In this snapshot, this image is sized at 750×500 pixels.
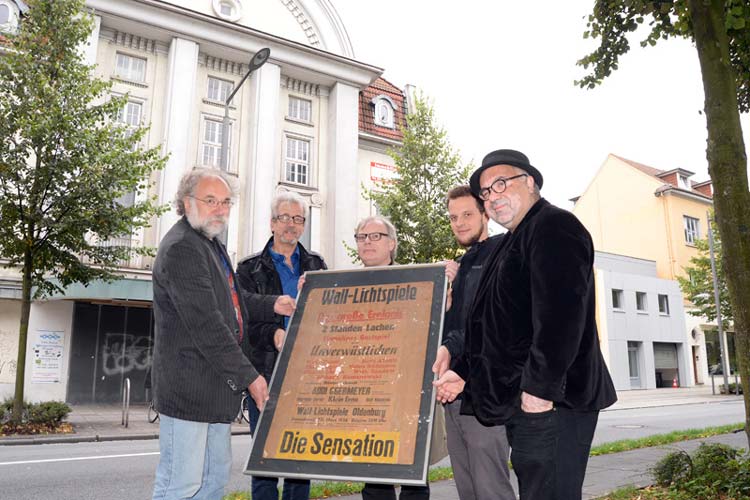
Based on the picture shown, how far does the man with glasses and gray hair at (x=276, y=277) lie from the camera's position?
4.00 m

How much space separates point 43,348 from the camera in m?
19.4

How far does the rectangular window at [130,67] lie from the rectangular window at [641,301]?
103ft

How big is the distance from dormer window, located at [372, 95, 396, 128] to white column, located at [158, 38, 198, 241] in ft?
29.7

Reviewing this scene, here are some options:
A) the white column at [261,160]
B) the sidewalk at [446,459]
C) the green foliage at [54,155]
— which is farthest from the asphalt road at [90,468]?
the white column at [261,160]

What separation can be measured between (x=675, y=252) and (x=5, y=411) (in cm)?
4048

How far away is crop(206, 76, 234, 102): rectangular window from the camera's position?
23547 millimetres

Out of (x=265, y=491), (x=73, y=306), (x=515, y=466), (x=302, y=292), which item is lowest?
(x=265, y=491)

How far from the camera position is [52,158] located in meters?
13.2

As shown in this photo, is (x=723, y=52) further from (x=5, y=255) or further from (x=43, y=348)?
(x=43, y=348)

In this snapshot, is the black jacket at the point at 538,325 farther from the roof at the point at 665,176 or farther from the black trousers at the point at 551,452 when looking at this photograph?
the roof at the point at 665,176

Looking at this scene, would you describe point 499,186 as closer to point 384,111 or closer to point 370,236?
point 370,236

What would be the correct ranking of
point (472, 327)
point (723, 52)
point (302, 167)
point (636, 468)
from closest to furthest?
point (472, 327) < point (723, 52) < point (636, 468) < point (302, 167)

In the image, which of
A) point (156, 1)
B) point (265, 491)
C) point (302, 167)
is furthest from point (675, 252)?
point (265, 491)

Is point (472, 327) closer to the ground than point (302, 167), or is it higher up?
closer to the ground
